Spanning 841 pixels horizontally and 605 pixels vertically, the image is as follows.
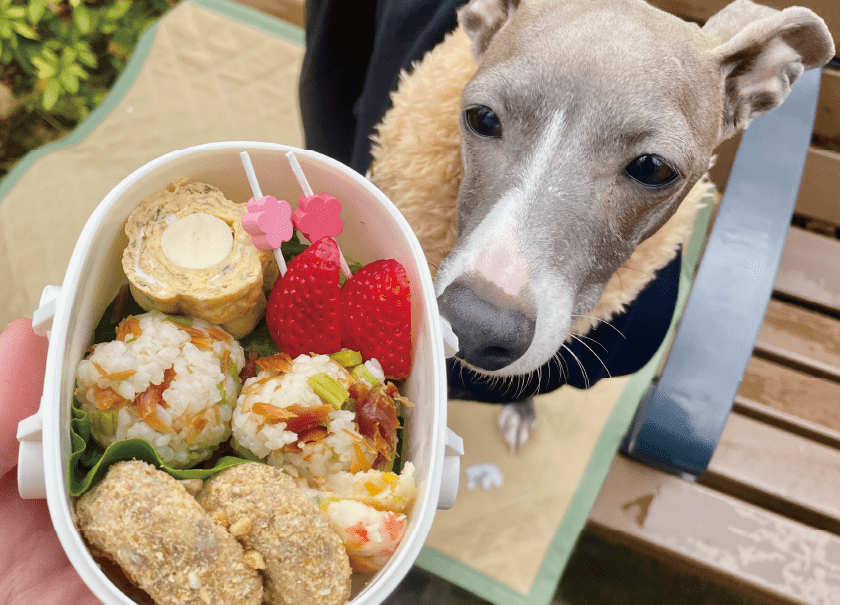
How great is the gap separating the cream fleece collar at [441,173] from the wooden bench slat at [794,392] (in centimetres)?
77

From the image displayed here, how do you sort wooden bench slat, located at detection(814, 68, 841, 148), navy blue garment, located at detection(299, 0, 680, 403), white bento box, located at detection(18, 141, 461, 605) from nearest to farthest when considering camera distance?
1. white bento box, located at detection(18, 141, 461, 605)
2. navy blue garment, located at detection(299, 0, 680, 403)
3. wooden bench slat, located at detection(814, 68, 841, 148)

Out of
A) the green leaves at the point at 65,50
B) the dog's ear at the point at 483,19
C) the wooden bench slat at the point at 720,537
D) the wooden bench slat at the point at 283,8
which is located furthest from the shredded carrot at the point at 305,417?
the wooden bench slat at the point at 283,8

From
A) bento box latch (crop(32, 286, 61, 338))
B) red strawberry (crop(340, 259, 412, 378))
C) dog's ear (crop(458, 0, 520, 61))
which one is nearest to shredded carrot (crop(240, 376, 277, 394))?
red strawberry (crop(340, 259, 412, 378))

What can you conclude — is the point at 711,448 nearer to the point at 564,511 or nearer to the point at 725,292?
the point at 725,292

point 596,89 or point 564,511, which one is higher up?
point 596,89

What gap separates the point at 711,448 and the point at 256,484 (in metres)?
0.95

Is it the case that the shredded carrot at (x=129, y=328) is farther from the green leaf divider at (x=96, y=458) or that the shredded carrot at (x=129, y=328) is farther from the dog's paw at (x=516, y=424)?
the dog's paw at (x=516, y=424)

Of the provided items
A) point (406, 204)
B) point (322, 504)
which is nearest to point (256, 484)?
point (322, 504)

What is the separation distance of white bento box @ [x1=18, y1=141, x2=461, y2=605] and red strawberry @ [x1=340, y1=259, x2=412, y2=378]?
0.06ft

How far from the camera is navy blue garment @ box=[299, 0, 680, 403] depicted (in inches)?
47.1

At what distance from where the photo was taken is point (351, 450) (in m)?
0.62

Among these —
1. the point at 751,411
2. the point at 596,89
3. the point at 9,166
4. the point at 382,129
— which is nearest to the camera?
the point at 596,89

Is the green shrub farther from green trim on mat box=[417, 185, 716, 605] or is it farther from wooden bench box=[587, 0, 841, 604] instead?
wooden bench box=[587, 0, 841, 604]

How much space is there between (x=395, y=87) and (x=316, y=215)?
0.75 metres
